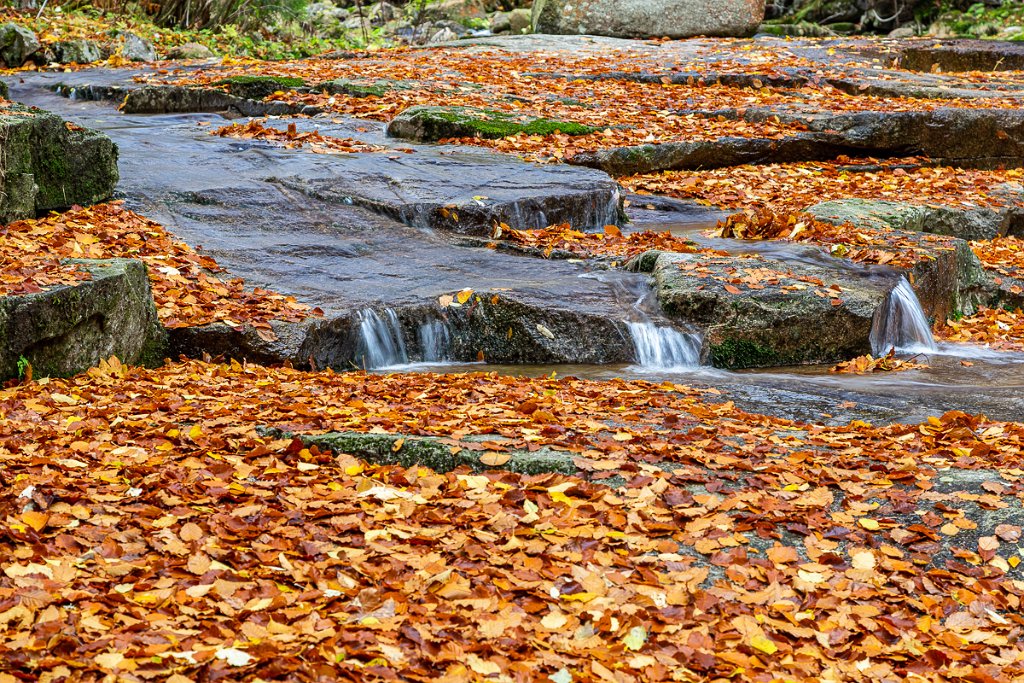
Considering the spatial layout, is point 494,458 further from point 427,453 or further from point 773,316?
point 773,316

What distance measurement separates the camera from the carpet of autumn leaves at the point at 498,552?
Result: 10.0 ft

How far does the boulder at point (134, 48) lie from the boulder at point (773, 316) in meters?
12.4

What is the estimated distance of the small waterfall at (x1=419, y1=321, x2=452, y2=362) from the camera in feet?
23.4

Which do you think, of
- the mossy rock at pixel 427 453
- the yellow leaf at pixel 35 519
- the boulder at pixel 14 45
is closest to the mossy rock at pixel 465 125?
the boulder at pixel 14 45

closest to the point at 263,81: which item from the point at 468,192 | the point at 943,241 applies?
the point at 468,192

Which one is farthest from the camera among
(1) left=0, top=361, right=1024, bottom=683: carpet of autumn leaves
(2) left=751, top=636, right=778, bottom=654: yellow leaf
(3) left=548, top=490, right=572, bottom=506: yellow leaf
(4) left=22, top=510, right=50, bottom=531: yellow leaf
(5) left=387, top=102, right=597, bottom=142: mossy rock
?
(5) left=387, top=102, right=597, bottom=142: mossy rock

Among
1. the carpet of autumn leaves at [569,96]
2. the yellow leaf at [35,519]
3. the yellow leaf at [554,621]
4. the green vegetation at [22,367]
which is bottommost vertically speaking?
the yellow leaf at [554,621]

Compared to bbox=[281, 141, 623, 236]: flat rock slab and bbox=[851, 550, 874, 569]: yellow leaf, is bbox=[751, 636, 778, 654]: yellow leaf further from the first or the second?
bbox=[281, 141, 623, 236]: flat rock slab

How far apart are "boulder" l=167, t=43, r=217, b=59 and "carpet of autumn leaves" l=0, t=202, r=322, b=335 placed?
10014mm

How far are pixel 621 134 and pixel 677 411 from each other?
297 inches

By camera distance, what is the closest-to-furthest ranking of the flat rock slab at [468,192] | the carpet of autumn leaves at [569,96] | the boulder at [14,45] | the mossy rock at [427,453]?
the mossy rock at [427,453]
the flat rock slab at [468,192]
the carpet of autumn leaves at [569,96]
the boulder at [14,45]

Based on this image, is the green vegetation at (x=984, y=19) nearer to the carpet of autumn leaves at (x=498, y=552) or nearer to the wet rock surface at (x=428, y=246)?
the wet rock surface at (x=428, y=246)

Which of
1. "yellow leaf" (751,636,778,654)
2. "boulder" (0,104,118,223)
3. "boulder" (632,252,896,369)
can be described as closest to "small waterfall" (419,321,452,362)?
"boulder" (632,252,896,369)

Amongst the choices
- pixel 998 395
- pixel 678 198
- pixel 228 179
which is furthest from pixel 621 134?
pixel 998 395
